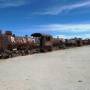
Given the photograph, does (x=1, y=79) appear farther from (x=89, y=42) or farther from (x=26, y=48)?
(x=89, y=42)

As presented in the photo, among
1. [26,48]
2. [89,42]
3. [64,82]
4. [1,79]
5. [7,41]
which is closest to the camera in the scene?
[64,82]

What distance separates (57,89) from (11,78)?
10.2 feet

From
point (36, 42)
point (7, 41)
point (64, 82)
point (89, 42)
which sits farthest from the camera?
point (89, 42)

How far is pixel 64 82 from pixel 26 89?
6.45 feet

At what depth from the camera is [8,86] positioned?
10.4m

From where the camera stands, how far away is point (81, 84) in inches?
423

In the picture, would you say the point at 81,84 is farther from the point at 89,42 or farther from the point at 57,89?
the point at 89,42

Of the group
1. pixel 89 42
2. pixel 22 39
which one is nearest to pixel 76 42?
pixel 89 42

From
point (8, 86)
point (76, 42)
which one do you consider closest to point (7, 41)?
point (8, 86)

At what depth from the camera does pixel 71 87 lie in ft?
33.3

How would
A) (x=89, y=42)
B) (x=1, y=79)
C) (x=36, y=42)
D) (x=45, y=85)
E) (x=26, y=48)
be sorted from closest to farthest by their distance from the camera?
(x=45, y=85), (x=1, y=79), (x=26, y=48), (x=36, y=42), (x=89, y=42)

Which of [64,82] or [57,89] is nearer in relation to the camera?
[57,89]

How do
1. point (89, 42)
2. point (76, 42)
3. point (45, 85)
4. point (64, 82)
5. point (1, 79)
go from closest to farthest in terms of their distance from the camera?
point (45, 85) < point (64, 82) < point (1, 79) < point (76, 42) < point (89, 42)

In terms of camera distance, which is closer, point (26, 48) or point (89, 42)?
point (26, 48)
